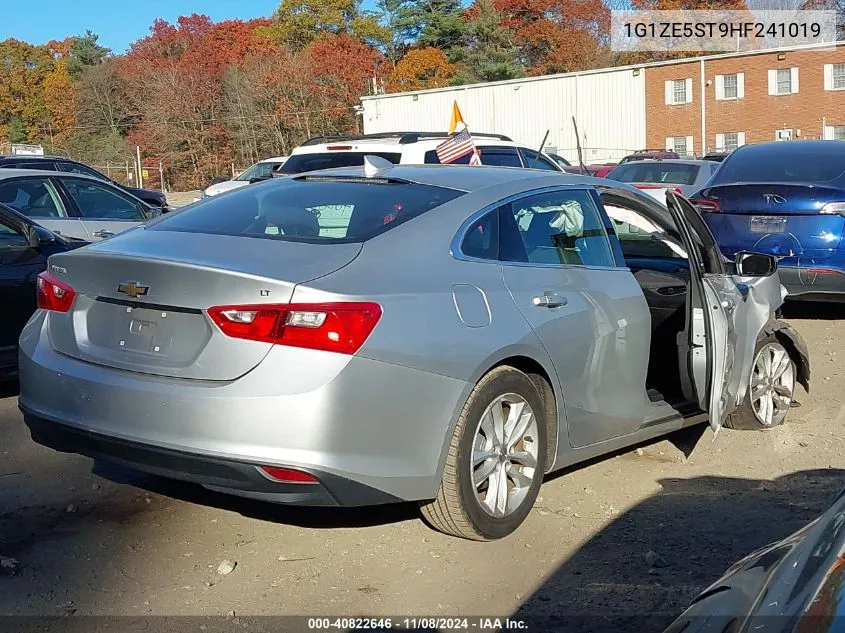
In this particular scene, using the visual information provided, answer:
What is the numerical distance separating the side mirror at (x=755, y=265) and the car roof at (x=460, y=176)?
1.05 metres

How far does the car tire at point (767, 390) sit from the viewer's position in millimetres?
5961

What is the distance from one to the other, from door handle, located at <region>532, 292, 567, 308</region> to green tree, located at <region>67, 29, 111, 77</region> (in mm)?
78685

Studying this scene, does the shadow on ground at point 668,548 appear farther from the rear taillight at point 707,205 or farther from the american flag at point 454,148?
the american flag at point 454,148

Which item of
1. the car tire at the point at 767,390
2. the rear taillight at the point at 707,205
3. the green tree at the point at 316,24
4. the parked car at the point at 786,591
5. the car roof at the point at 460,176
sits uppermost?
the green tree at the point at 316,24

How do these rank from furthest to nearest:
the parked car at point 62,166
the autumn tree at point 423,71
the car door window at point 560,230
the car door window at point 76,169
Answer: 1. the autumn tree at point 423,71
2. the car door window at point 76,169
3. the parked car at point 62,166
4. the car door window at point 560,230

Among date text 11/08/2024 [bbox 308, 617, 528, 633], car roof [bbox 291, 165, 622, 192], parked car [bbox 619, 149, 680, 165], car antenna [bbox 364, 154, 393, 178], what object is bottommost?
date text 11/08/2024 [bbox 308, 617, 528, 633]

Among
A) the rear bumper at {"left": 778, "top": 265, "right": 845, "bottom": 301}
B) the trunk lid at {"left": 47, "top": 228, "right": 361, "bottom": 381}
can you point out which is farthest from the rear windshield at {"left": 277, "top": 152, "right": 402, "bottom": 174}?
the trunk lid at {"left": 47, "top": 228, "right": 361, "bottom": 381}

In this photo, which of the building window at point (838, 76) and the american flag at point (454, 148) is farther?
the building window at point (838, 76)

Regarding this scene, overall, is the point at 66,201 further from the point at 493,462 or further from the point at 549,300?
the point at 493,462

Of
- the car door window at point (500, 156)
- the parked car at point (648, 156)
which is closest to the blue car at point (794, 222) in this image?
the car door window at point (500, 156)

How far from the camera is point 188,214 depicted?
4.62 meters

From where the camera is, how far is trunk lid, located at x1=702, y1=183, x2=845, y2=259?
8617 millimetres

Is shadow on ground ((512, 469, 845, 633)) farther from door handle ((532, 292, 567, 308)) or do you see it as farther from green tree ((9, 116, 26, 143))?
green tree ((9, 116, 26, 143))

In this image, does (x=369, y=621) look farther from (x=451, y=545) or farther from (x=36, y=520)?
(x=36, y=520)
